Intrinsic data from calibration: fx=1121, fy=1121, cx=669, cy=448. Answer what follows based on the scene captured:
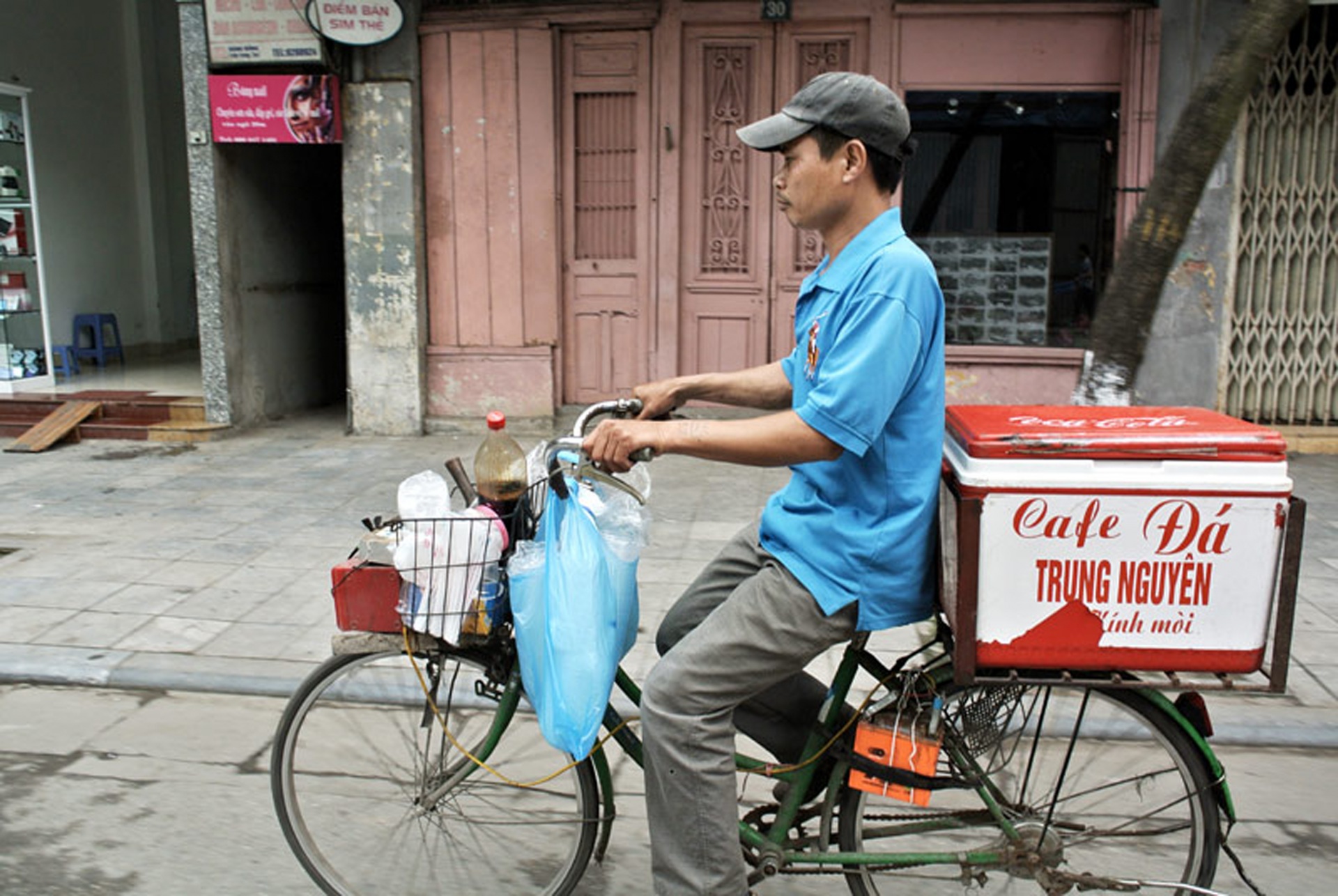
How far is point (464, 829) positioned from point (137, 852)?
1056 millimetres

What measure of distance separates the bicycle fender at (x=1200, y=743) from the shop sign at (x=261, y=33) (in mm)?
7906

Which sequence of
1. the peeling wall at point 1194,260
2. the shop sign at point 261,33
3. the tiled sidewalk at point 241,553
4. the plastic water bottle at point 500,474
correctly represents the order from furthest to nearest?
the shop sign at point 261,33 → the peeling wall at point 1194,260 → the tiled sidewalk at point 241,553 → the plastic water bottle at point 500,474

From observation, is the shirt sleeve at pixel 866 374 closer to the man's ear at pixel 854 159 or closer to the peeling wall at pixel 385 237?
the man's ear at pixel 854 159

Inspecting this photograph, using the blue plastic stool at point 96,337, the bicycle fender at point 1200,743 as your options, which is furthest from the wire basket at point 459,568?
the blue plastic stool at point 96,337

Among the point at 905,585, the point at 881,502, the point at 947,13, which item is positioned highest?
the point at 947,13

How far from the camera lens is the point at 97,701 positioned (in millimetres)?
4293

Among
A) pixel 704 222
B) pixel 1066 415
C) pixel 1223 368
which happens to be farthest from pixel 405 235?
pixel 1066 415

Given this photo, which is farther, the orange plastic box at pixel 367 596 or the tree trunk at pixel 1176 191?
the tree trunk at pixel 1176 191

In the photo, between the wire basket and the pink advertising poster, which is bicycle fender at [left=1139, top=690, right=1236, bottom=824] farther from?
the pink advertising poster

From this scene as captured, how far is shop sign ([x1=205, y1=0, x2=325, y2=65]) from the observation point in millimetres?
8477

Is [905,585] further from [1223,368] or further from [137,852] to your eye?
[1223,368]

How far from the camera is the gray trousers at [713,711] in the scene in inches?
93.3

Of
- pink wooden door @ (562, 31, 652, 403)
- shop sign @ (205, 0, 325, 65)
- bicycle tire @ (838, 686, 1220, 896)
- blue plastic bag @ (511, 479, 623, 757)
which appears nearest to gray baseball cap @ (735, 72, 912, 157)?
blue plastic bag @ (511, 479, 623, 757)

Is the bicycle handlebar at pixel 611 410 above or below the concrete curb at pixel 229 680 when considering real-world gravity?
above
